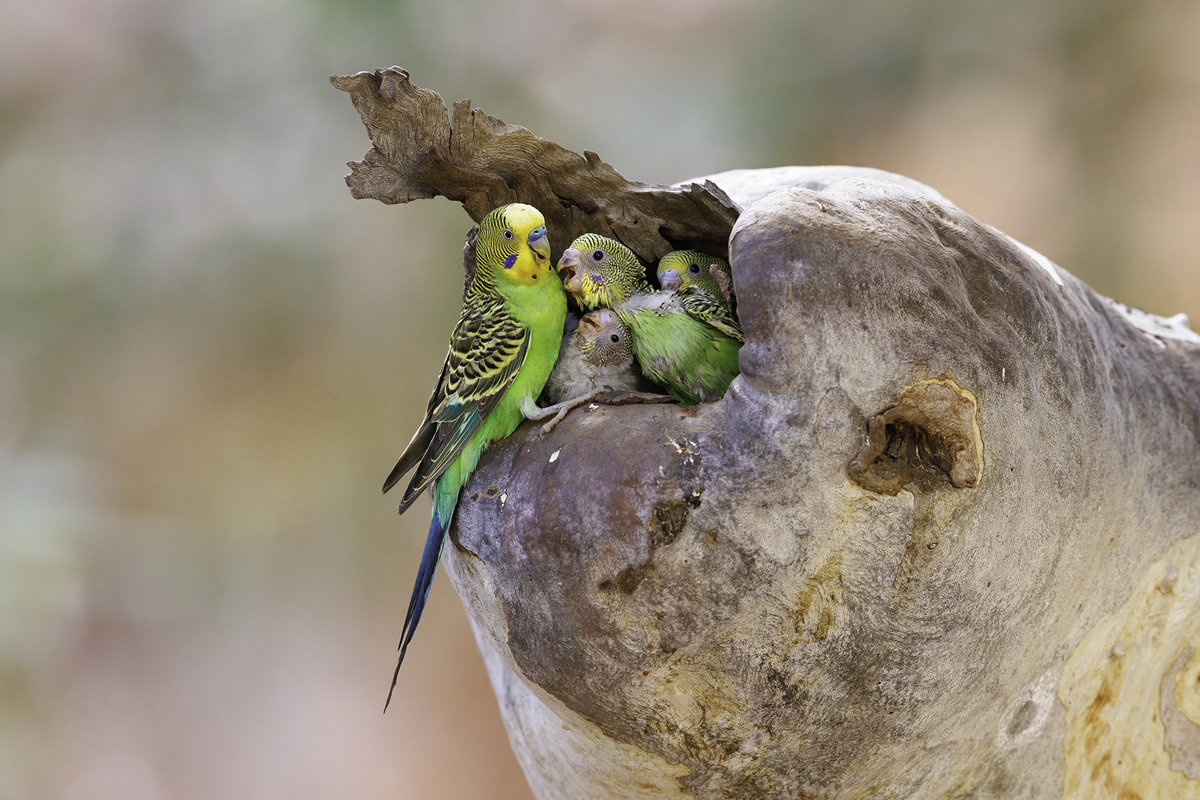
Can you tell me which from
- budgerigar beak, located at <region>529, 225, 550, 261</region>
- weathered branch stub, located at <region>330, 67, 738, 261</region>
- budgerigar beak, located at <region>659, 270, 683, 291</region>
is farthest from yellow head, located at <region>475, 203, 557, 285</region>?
budgerigar beak, located at <region>659, 270, 683, 291</region>

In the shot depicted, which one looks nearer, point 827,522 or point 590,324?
point 827,522

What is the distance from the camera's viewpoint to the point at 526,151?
1.95 meters

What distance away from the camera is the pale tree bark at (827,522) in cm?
149

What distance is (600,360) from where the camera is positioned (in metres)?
1.98

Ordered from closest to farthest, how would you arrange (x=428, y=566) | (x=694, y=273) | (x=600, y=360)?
(x=428, y=566)
(x=600, y=360)
(x=694, y=273)

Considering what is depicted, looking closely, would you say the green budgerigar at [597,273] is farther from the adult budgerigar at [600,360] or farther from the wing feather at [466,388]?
the wing feather at [466,388]

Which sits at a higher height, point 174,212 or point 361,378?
point 174,212

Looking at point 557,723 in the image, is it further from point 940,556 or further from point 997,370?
point 997,370

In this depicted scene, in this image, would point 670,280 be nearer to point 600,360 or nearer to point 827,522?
point 600,360

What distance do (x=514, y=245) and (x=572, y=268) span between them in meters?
0.14

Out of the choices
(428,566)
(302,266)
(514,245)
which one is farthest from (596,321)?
(302,266)

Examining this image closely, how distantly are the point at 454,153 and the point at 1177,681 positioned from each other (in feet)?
7.03

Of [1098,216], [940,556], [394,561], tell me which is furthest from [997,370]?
[394,561]

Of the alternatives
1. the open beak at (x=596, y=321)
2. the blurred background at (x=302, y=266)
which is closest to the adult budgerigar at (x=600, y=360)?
the open beak at (x=596, y=321)
